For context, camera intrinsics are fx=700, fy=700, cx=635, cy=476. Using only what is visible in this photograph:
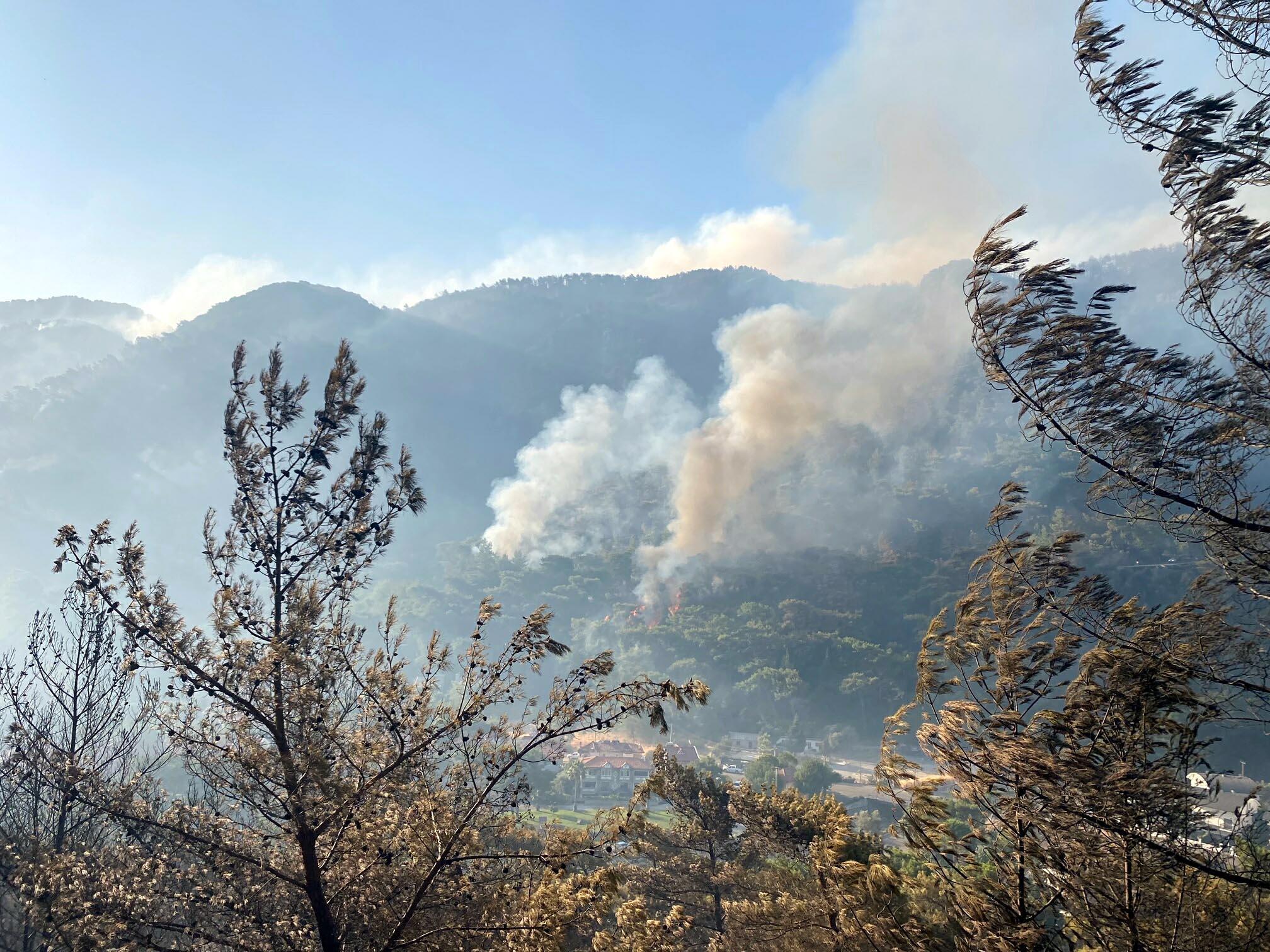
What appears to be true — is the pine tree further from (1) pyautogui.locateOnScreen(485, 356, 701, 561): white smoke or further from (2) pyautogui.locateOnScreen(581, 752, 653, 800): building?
(1) pyautogui.locateOnScreen(485, 356, 701, 561): white smoke

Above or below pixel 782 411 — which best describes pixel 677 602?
below

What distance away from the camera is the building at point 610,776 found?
69625 mm

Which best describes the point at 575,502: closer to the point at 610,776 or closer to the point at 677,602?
the point at 677,602

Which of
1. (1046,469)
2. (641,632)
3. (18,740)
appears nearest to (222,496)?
(641,632)

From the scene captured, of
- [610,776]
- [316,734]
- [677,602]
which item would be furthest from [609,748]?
[316,734]

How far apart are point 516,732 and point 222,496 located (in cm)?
22709

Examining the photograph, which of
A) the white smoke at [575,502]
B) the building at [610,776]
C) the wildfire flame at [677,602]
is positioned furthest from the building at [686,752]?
the white smoke at [575,502]

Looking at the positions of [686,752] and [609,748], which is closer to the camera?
[686,752]

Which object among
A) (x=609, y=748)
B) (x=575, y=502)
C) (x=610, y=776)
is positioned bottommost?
(x=610, y=776)

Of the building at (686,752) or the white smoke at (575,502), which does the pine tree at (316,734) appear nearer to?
the building at (686,752)

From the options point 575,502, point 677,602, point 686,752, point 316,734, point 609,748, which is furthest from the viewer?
point 575,502

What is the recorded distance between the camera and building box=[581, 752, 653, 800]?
→ 228ft

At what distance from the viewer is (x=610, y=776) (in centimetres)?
7206

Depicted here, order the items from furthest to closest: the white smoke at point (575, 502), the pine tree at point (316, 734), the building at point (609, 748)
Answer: the white smoke at point (575, 502)
the building at point (609, 748)
the pine tree at point (316, 734)
